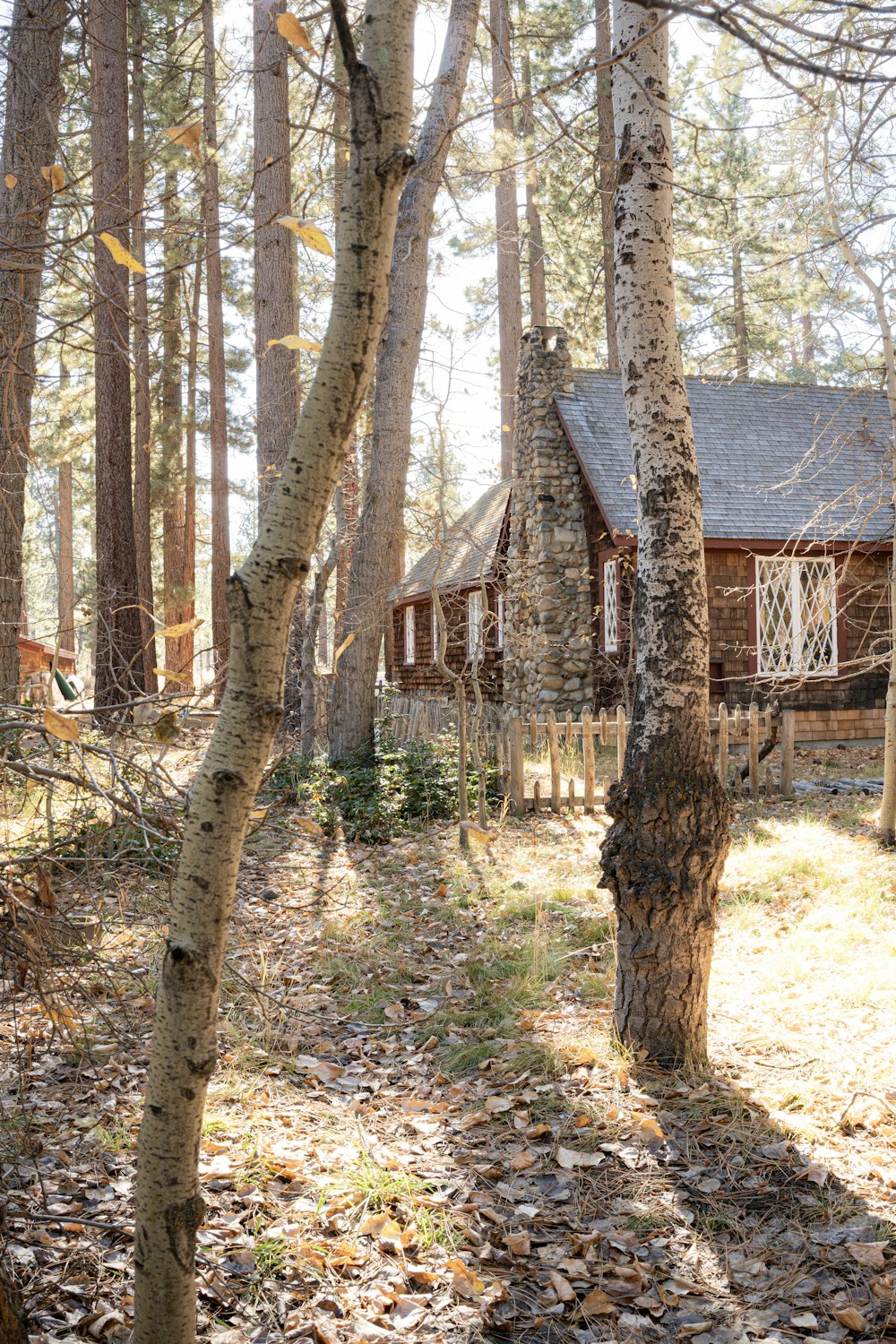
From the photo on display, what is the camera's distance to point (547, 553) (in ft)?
51.2

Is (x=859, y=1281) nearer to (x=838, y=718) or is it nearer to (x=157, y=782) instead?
(x=157, y=782)

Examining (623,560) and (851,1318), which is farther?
(623,560)

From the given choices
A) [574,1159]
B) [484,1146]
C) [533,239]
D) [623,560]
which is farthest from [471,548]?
[574,1159]

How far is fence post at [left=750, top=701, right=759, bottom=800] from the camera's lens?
10839 mm

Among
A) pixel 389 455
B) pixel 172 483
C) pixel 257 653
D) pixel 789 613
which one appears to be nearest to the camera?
pixel 257 653

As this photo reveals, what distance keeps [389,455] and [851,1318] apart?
363 inches

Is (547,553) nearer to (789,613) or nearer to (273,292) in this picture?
(789,613)

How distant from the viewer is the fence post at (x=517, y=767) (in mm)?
9992

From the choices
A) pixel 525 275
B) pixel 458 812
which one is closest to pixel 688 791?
pixel 458 812

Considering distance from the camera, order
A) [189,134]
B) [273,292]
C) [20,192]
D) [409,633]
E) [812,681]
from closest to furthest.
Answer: [189,134]
[20,192]
[273,292]
[812,681]
[409,633]

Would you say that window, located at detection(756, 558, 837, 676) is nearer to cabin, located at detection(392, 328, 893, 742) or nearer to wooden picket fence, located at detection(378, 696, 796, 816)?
cabin, located at detection(392, 328, 893, 742)

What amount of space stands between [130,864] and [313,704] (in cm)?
892

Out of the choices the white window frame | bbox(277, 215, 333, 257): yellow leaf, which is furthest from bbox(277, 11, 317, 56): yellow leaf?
the white window frame

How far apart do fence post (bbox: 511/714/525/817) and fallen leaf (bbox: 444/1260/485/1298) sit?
7152mm
